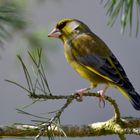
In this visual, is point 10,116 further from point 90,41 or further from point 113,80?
point 113,80

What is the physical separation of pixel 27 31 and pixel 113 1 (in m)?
0.23

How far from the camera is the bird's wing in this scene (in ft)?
4.03

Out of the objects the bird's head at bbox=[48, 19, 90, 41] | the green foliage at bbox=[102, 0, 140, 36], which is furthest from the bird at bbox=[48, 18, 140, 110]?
the green foliage at bbox=[102, 0, 140, 36]

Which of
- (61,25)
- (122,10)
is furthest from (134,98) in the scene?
(61,25)

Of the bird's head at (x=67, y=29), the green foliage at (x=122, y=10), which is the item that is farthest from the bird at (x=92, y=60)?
the green foliage at (x=122, y=10)

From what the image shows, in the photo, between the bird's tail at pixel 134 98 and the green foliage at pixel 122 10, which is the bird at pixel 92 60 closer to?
the bird's tail at pixel 134 98

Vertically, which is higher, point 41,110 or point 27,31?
point 27,31

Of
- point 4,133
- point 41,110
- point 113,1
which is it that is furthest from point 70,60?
point 41,110

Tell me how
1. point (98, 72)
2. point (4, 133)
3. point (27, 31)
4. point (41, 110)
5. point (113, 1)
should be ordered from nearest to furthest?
point (4, 133) → point (113, 1) → point (27, 31) → point (98, 72) → point (41, 110)

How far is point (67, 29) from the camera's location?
140cm

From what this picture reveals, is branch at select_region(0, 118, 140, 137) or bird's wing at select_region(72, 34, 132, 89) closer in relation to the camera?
branch at select_region(0, 118, 140, 137)

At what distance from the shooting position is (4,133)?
0.88m

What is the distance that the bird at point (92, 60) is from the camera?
1.20 m

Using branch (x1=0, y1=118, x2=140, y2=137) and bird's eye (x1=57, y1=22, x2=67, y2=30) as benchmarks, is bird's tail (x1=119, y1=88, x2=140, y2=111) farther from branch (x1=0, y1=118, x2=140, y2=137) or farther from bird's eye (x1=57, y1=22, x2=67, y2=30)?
bird's eye (x1=57, y1=22, x2=67, y2=30)
